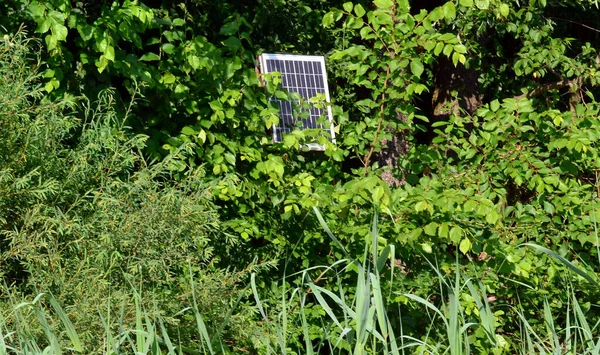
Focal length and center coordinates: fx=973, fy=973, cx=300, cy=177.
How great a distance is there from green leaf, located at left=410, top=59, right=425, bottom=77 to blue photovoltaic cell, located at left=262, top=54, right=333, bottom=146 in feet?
2.86

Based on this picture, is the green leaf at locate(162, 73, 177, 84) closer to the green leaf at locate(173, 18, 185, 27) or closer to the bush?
the green leaf at locate(173, 18, 185, 27)

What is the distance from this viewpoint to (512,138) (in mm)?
5941

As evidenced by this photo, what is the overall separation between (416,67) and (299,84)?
62.5 inches

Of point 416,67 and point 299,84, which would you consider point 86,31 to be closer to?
point 416,67

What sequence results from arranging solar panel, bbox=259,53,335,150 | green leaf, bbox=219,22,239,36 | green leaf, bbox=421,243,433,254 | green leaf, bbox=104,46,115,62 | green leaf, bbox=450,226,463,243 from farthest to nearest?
solar panel, bbox=259,53,335,150 < green leaf, bbox=219,22,239,36 < green leaf, bbox=421,243,433,254 < green leaf, bbox=450,226,463,243 < green leaf, bbox=104,46,115,62

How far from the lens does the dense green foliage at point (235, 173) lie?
4.44 meters

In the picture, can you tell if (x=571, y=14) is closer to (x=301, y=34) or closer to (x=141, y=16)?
(x=301, y=34)

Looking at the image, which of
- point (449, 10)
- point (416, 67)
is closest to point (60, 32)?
point (416, 67)

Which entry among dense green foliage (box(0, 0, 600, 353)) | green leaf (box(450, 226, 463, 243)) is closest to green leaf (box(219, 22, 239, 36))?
dense green foliage (box(0, 0, 600, 353))

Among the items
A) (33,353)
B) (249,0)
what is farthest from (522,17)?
(33,353)

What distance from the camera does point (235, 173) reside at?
18.4 feet

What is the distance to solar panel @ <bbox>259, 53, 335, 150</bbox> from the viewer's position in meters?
6.13

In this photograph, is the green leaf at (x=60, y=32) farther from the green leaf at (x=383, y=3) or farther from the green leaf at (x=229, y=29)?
the green leaf at (x=383, y=3)

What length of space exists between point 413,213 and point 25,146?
2.08 m
